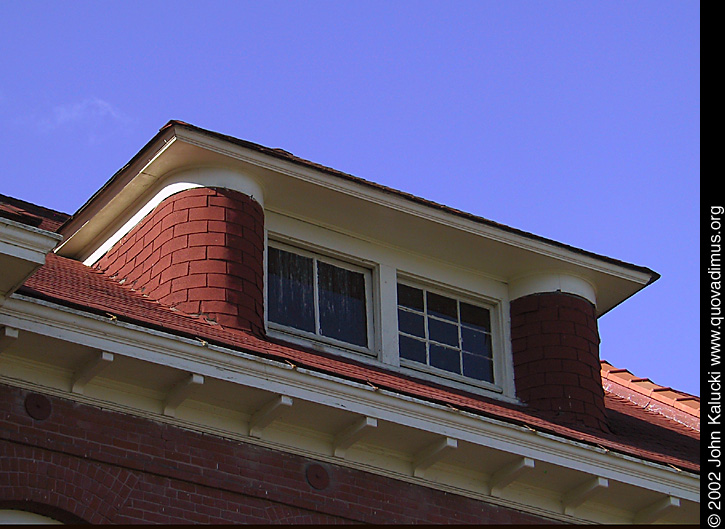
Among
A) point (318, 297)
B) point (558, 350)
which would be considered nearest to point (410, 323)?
point (318, 297)

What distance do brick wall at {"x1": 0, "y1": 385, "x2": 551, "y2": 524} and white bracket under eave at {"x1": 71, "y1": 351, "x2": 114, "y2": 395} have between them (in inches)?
5.4

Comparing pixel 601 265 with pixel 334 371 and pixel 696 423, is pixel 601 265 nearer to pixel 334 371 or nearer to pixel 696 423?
pixel 696 423

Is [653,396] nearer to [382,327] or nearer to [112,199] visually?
[382,327]

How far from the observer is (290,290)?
12.2 m

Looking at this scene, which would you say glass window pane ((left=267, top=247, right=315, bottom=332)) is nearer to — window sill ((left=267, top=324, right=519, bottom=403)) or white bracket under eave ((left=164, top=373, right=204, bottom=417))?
window sill ((left=267, top=324, right=519, bottom=403))

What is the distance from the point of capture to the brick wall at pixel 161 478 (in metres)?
9.17

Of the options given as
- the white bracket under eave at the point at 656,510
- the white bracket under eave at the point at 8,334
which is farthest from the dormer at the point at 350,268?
the white bracket under eave at the point at 8,334

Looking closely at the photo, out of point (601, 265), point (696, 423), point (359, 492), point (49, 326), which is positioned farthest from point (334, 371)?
point (696, 423)

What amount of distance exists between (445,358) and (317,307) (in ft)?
4.88

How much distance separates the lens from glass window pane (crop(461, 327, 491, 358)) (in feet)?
42.7

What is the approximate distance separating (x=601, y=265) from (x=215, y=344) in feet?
17.8

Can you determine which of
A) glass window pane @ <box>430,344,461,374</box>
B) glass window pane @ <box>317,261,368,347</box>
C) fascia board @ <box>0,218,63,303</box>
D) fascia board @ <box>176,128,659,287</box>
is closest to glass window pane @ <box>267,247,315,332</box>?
glass window pane @ <box>317,261,368,347</box>

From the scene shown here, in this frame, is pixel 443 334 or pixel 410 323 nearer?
pixel 410 323

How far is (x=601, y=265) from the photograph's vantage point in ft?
44.9
